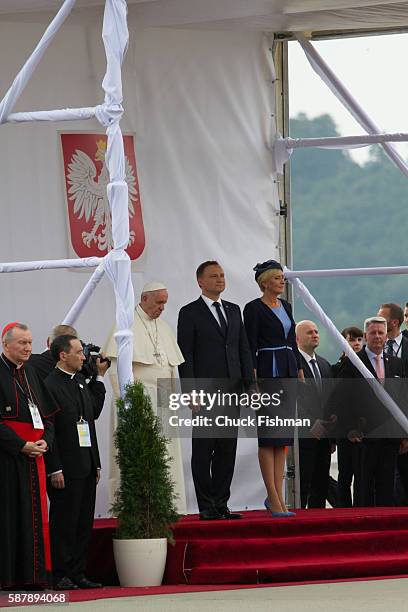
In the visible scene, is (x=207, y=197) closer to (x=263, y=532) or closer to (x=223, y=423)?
(x=223, y=423)

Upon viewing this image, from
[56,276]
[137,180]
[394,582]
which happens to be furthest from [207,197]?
[394,582]

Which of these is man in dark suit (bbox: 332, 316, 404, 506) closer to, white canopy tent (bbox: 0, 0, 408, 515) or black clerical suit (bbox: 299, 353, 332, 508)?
black clerical suit (bbox: 299, 353, 332, 508)

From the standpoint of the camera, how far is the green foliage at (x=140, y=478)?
809 centimetres

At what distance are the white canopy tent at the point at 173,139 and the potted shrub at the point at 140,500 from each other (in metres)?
1.93

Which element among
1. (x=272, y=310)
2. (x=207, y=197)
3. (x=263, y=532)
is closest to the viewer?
(x=263, y=532)

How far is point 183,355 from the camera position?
9289mm

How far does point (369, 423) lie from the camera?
10.5 m

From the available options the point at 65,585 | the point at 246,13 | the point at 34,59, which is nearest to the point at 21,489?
the point at 65,585

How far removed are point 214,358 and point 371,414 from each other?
6.07ft

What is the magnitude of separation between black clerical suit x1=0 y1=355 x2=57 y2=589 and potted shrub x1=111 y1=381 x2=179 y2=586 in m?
0.48

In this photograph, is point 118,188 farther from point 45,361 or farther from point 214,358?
point 214,358

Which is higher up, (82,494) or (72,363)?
(72,363)

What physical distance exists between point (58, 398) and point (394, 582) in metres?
2.23

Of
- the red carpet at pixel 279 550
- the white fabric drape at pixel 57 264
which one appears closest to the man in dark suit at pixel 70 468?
the red carpet at pixel 279 550
